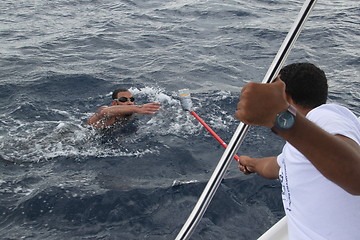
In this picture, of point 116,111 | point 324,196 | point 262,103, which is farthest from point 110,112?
point 262,103

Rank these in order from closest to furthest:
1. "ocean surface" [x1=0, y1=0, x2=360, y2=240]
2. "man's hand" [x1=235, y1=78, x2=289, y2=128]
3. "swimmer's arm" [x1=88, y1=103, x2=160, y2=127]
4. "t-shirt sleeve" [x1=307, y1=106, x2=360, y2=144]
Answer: "man's hand" [x1=235, y1=78, x2=289, y2=128], "t-shirt sleeve" [x1=307, y1=106, x2=360, y2=144], "ocean surface" [x1=0, y1=0, x2=360, y2=240], "swimmer's arm" [x1=88, y1=103, x2=160, y2=127]

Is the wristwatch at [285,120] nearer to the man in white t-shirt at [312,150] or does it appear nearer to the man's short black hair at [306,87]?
the man in white t-shirt at [312,150]

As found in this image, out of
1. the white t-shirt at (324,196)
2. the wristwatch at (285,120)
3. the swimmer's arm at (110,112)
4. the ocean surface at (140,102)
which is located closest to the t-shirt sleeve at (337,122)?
the white t-shirt at (324,196)

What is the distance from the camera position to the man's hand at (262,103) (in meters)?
1.21

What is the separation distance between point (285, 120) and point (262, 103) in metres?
0.10

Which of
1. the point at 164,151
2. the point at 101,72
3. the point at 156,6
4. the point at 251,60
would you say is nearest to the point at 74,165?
the point at 164,151

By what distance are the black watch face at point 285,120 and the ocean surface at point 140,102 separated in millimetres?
2369

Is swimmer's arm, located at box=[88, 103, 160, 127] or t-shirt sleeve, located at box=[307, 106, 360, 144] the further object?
swimmer's arm, located at box=[88, 103, 160, 127]

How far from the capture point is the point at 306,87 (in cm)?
183

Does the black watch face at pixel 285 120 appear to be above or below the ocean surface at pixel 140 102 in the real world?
above

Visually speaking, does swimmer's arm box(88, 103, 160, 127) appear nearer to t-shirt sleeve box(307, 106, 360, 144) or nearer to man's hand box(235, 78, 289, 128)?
t-shirt sleeve box(307, 106, 360, 144)

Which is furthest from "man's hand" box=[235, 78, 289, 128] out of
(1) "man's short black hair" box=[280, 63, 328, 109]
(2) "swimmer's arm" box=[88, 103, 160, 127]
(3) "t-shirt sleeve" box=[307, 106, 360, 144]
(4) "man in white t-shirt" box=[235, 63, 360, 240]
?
(2) "swimmer's arm" box=[88, 103, 160, 127]

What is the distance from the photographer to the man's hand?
3.96 feet

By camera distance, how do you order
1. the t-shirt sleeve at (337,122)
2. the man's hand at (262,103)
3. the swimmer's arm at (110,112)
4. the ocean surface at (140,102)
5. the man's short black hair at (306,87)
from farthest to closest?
1. the swimmer's arm at (110,112)
2. the ocean surface at (140,102)
3. the man's short black hair at (306,87)
4. the t-shirt sleeve at (337,122)
5. the man's hand at (262,103)
